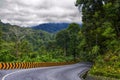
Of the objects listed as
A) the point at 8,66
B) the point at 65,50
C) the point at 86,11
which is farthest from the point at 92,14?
the point at 65,50

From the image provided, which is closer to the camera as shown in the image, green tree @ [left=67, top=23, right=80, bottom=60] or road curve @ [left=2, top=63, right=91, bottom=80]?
road curve @ [left=2, top=63, right=91, bottom=80]

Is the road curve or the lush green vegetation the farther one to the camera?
the lush green vegetation

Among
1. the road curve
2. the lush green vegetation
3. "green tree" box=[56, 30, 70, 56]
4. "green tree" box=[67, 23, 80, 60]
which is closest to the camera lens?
the road curve

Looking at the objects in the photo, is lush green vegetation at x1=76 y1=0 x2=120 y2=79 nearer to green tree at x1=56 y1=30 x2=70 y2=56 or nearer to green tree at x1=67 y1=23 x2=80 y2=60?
green tree at x1=67 y1=23 x2=80 y2=60

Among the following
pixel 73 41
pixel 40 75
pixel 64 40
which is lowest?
pixel 40 75

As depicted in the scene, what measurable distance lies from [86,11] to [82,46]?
1166 cm

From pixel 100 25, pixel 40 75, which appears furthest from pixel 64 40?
pixel 40 75

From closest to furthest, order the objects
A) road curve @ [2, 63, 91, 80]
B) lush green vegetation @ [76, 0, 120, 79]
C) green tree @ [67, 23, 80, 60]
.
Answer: road curve @ [2, 63, 91, 80]
lush green vegetation @ [76, 0, 120, 79]
green tree @ [67, 23, 80, 60]

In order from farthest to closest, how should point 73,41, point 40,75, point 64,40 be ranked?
point 64,40, point 73,41, point 40,75

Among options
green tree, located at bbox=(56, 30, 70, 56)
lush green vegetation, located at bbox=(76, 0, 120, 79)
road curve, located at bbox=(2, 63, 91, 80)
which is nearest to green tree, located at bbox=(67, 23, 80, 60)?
green tree, located at bbox=(56, 30, 70, 56)

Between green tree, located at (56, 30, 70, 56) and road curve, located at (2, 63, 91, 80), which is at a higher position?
green tree, located at (56, 30, 70, 56)

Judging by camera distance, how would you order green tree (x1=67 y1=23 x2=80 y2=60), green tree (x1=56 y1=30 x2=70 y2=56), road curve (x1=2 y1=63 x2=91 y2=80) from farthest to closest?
green tree (x1=56 y1=30 x2=70 y2=56), green tree (x1=67 y1=23 x2=80 y2=60), road curve (x1=2 y1=63 x2=91 y2=80)

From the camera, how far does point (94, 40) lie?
7675 cm

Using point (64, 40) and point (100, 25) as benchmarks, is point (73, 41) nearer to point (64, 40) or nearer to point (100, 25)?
point (64, 40)
